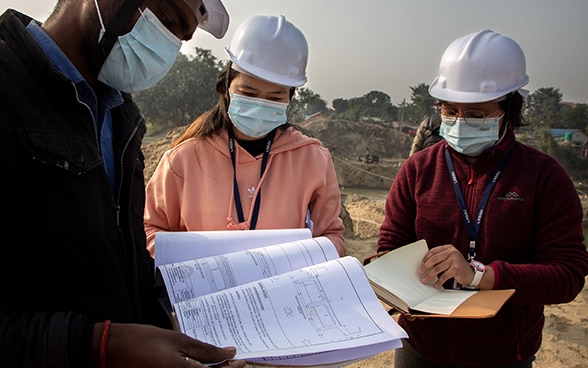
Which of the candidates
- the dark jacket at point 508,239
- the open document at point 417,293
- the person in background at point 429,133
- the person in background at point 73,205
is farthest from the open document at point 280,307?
the person in background at point 429,133

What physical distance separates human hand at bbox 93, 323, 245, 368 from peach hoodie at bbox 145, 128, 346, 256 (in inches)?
37.3

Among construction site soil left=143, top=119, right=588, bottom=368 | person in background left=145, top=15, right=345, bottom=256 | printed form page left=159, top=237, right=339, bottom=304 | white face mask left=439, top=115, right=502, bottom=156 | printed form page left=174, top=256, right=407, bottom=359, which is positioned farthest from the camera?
construction site soil left=143, top=119, right=588, bottom=368

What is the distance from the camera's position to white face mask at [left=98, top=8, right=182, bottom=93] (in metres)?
1.24

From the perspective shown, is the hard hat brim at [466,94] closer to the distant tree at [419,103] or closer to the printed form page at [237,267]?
the printed form page at [237,267]

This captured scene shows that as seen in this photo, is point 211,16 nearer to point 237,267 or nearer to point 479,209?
point 237,267

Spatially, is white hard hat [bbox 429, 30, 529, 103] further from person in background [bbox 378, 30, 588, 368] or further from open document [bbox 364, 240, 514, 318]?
open document [bbox 364, 240, 514, 318]

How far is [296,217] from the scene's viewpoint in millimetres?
1936

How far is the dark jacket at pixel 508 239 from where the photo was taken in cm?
156

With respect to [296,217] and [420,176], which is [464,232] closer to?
[420,176]

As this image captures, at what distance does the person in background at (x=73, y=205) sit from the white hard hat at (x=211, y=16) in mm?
86

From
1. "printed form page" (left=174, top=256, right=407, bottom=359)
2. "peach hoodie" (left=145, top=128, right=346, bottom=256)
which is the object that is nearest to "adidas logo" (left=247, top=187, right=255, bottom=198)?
"peach hoodie" (left=145, top=128, right=346, bottom=256)

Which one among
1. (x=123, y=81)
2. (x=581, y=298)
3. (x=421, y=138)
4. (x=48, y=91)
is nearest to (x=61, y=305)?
(x=48, y=91)

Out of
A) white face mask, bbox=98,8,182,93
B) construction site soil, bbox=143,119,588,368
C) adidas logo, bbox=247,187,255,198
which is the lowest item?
construction site soil, bbox=143,119,588,368

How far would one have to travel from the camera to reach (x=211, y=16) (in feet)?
5.16
